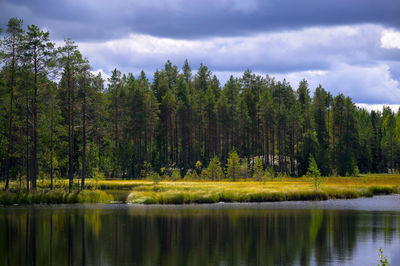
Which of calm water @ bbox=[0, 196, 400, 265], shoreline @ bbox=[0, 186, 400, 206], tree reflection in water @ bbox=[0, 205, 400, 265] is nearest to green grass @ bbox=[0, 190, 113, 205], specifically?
shoreline @ bbox=[0, 186, 400, 206]

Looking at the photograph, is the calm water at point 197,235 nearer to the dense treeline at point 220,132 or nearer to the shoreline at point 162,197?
the shoreline at point 162,197

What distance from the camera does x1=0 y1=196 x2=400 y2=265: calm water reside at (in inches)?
1043

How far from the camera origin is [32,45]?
5875cm

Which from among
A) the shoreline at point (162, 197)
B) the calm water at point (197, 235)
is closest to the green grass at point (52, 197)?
the shoreline at point (162, 197)

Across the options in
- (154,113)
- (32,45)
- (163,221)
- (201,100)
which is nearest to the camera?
(163,221)

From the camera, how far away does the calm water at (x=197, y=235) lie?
26484mm

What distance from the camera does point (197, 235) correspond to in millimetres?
34125

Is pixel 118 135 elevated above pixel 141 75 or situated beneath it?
situated beneath

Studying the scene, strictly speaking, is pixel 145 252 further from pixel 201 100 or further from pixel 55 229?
pixel 201 100

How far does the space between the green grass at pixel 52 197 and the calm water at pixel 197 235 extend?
3.11 m

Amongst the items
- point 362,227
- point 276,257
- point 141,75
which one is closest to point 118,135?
point 141,75

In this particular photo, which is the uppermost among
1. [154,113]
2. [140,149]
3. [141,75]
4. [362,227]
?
[141,75]

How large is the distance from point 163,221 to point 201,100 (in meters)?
82.6

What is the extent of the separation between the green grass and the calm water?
3106 mm
